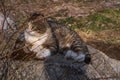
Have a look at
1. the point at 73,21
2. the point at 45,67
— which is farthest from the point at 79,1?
the point at 45,67

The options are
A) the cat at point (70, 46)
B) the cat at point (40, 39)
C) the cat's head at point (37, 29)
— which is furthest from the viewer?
the cat's head at point (37, 29)

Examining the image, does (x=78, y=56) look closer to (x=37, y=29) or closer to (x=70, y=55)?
(x=70, y=55)

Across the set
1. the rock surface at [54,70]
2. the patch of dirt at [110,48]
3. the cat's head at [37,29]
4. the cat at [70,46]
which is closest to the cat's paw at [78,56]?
the cat at [70,46]

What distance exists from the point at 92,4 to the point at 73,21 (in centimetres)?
140

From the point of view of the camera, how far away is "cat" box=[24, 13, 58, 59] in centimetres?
575

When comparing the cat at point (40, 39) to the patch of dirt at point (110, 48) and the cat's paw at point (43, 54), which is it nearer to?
the cat's paw at point (43, 54)

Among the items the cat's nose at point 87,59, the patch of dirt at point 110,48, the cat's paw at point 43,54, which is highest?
the cat's paw at point 43,54

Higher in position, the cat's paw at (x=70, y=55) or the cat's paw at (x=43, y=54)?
the cat's paw at (x=43, y=54)

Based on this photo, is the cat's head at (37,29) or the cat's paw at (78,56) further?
the cat's head at (37,29)

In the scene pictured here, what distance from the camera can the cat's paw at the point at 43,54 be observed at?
18.4 feet

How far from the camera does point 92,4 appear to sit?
12484 mm

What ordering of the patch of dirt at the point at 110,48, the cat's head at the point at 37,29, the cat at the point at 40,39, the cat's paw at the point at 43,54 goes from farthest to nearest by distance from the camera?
the patch of dirt at the point at 110,48
the cat's head at the point at 37,29
the cat at the point at 40,39
the cat's paw at the point at 43,54

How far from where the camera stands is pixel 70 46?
6.39m

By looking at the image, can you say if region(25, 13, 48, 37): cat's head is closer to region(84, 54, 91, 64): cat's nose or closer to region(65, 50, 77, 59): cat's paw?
region(65, 50, 77, 59): cat's paw
